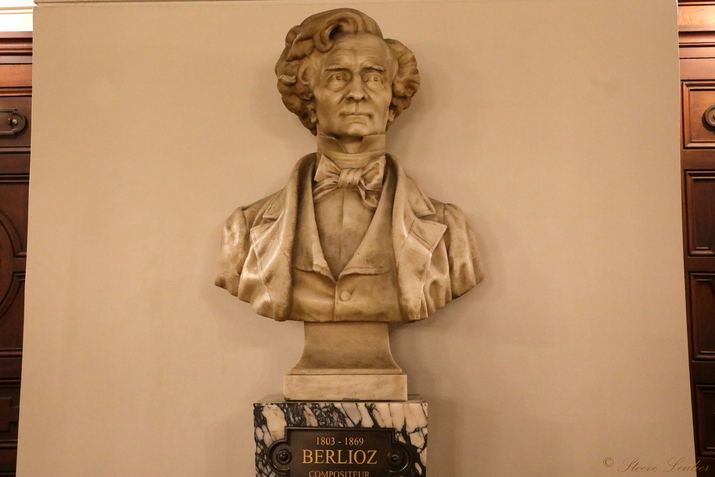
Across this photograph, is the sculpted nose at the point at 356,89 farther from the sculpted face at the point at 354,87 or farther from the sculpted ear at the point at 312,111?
the sculpted ear at the point at 312,111

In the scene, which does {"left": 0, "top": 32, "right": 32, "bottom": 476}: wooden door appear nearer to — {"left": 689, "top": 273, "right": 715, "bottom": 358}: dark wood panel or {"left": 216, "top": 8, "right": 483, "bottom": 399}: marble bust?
{"left": 216, "top": 8, "right": 483, "bottom": 399}: marble bust

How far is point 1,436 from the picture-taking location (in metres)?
4.23

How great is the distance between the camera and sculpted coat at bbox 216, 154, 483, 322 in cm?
281

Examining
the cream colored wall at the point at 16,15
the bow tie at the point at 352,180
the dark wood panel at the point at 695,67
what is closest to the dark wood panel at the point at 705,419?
the dark wood panel at the point at 695,67

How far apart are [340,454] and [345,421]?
0.36ft

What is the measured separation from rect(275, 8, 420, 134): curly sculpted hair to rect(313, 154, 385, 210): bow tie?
0.83 ft

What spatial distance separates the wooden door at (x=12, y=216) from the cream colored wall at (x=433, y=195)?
3.31 ft

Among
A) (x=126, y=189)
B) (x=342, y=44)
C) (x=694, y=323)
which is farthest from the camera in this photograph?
(x=694, y=323)

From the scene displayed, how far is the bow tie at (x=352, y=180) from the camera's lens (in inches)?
118

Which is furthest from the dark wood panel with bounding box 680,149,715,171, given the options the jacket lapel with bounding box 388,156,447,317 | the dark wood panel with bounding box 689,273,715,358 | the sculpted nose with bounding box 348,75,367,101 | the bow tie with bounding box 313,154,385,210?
the sculpted nose with bounding box 348,75,367,101

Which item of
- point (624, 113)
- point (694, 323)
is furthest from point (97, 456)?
point (694, 323)

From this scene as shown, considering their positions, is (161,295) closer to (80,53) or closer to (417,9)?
(80,53)

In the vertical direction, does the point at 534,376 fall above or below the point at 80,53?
below

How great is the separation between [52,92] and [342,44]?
4.47ft
